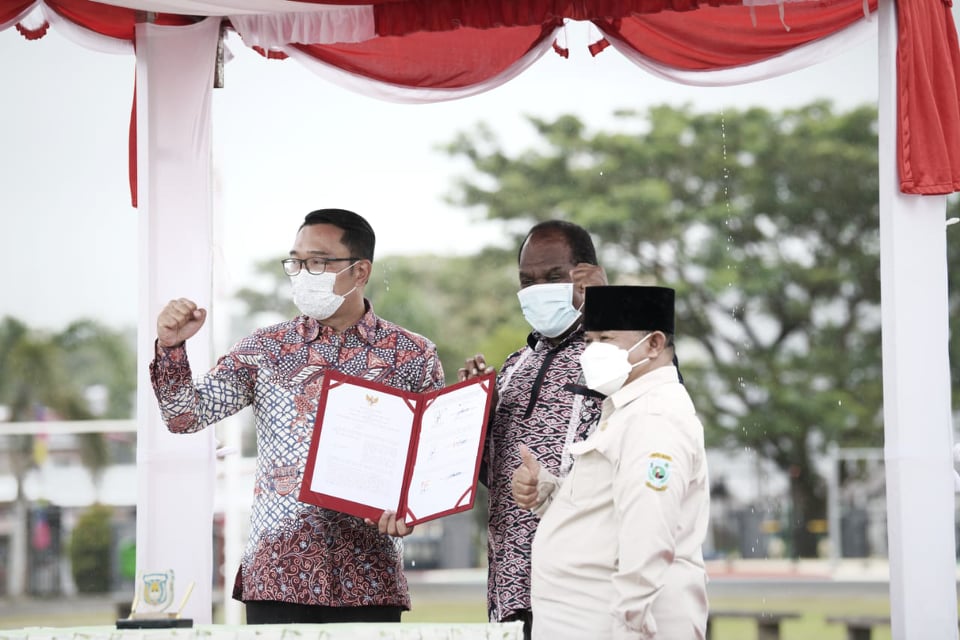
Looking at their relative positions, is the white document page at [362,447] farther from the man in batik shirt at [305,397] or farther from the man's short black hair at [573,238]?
the man's short black hair at [573,238]

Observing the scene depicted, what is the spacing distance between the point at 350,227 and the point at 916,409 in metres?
1.85

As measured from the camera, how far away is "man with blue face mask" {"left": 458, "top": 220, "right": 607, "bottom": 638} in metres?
3.44

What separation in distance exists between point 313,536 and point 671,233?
16980 millimetres

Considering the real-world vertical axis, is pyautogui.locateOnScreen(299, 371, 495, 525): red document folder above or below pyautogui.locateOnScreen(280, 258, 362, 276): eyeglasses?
below

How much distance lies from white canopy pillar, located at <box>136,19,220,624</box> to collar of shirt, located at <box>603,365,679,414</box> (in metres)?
1.78

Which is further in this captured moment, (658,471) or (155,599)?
(155,599)

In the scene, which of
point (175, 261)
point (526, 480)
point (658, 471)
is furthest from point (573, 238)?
point (175, 261)

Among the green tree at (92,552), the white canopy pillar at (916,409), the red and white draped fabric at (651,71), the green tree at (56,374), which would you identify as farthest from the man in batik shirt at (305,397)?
the green tree at (56,374)

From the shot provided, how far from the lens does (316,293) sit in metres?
3.55

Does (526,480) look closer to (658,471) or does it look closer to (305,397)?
(658,471)

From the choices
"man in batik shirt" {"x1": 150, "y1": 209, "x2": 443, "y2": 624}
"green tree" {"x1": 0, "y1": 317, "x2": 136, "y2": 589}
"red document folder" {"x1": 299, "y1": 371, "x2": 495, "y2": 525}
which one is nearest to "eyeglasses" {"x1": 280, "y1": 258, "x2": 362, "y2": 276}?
"man in batik shirt" {"x1": 150, "y1": 209, "x2": 443, "y2": 624}

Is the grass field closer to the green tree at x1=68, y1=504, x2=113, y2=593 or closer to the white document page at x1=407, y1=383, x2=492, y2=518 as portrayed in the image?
the green tree at x1=68, y1=504, x2=113, y2=593

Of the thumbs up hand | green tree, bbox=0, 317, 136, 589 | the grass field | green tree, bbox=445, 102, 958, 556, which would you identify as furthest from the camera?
green tree, bbox=0, 317, 136, 589

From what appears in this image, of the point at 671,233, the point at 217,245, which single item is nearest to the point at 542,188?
the point at 671,233
